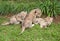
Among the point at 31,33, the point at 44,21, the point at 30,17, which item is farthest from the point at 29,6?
the point at 31,33

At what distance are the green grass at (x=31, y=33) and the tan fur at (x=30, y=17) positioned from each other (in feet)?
0.52

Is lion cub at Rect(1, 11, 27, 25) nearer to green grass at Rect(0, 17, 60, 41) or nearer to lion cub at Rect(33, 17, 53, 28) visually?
green grass at Rect(0, 17, 60, 41)

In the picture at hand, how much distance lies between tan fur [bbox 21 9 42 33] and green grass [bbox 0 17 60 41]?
16 centimetres

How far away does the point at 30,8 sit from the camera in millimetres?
8422

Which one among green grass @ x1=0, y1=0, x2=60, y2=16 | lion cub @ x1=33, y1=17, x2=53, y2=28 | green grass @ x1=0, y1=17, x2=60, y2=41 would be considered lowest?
green grass @ x1=0, y1=17, x2=60, y2=41

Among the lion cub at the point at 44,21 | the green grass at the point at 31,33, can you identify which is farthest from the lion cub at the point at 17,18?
the lion cub at the point at 44,21

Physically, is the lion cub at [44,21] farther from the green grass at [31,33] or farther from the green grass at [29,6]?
the green grass at [29,6]

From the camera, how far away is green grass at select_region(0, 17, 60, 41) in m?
6.95

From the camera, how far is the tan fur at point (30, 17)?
24.2ft

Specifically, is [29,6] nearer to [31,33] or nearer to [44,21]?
[44,21]

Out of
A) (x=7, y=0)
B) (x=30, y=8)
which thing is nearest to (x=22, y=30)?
(x=30, y=8)

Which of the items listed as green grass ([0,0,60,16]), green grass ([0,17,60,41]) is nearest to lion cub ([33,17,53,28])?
green grass ([0,17,60,41])

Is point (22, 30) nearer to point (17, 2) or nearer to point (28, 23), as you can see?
point (28, 23)

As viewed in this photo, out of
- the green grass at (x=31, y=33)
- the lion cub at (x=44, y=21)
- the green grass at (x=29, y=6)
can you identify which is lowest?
the green grass at (x=31, y=33)
